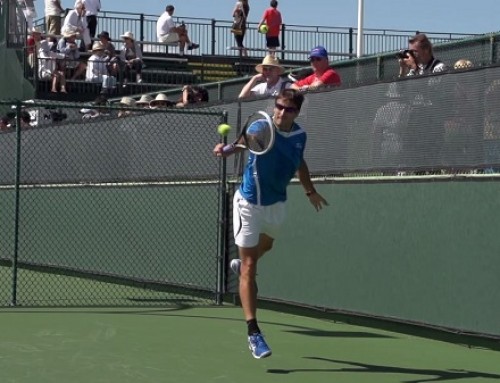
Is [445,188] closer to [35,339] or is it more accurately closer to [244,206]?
[244,206]

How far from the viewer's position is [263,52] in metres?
30.7

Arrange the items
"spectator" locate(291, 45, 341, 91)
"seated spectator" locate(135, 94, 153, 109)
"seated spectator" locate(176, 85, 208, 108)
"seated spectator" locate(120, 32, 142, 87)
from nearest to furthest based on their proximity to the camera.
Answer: "spectator" locate(291, 45, 341, 91) → "seated spectator" locate(176, 85, 208, 108) → "seated spectator" locate(135, 94, 153, 109) → "seated spectator" locate(120, 32, 142, 87)

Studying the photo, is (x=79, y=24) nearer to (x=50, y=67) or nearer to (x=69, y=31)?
(x=69, y=31)

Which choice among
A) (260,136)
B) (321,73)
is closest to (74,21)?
(321,73)

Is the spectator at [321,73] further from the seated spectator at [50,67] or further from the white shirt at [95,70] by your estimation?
the white shirt at [95,70]

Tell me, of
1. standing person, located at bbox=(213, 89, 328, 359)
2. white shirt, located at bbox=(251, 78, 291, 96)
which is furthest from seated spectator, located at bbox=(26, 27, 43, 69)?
standing person, located at bbox=(213, 89, 328, 359)

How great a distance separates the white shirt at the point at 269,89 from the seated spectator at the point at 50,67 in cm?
1087

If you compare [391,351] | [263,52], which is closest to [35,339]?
[391,351]

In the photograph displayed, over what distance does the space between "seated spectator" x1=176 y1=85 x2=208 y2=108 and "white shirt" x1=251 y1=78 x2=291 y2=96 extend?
2.11 metres

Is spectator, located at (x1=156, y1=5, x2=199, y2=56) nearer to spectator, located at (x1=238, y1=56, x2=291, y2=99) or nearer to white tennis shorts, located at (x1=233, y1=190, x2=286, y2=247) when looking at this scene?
spectator, located at (x1=238, y1=56, x2=291, y2=99)

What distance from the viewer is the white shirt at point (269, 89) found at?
43.3 ft

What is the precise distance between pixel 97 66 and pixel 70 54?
0.93 meters

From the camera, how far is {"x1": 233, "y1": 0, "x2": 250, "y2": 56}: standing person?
30656mm

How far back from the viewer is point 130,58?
2620 centimetres
